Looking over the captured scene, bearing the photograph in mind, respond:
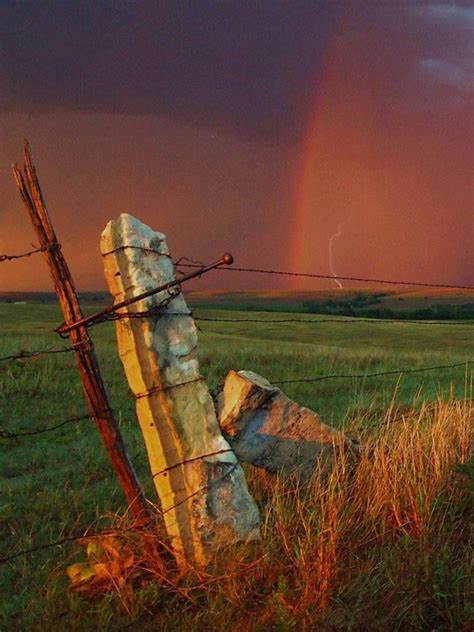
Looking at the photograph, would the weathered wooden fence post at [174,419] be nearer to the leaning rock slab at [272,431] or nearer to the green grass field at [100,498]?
the green grass field at [100,498]

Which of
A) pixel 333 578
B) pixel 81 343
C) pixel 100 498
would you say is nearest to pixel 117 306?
pixel 81 343

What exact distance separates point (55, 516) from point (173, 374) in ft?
8.49

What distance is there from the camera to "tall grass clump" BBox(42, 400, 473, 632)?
423 cm

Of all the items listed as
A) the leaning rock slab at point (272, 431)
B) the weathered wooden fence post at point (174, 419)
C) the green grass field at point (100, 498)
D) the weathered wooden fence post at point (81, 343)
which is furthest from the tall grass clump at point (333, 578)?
the leaning rock slab at point (272, 431)

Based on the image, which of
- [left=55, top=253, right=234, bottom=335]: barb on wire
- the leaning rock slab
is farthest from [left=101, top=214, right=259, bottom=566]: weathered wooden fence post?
the leaning rock slab

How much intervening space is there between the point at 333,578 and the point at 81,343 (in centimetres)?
214

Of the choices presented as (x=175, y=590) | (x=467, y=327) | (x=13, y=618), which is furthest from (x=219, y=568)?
(x=467, y=327)

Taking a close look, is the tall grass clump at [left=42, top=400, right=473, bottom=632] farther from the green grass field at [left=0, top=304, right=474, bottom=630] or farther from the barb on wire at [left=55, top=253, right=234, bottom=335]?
the barb on wire at [left=55, top=253, right=234, bottom=335]

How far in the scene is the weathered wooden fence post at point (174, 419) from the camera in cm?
475

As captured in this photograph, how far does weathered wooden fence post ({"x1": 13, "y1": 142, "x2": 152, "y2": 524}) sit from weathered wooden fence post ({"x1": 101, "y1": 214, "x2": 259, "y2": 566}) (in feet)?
0.67

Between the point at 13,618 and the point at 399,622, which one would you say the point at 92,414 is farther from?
the point at 399,622

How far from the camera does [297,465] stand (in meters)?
6.47

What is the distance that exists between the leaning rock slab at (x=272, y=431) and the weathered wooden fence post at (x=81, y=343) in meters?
1.65

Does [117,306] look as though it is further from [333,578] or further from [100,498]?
[100,498]
